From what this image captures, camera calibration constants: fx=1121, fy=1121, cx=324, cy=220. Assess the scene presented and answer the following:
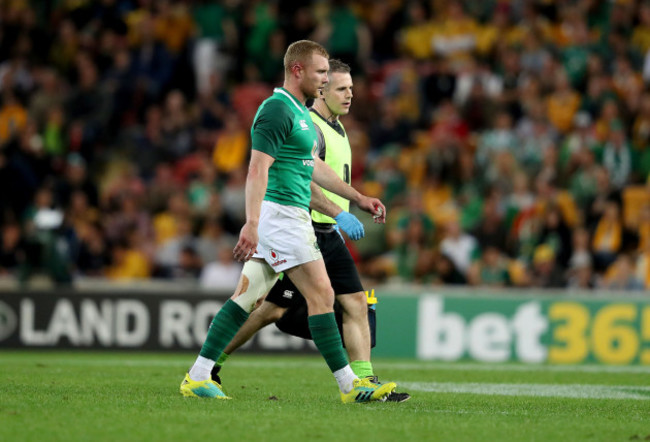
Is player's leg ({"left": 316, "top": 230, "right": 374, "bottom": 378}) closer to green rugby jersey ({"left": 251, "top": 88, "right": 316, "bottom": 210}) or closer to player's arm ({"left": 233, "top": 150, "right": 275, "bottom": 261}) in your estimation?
green rugby jersey ({"left": 251, "top": 88, "right": 316, "bottom": 210})

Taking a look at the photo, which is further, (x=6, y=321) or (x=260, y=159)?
(x=6, y=321)

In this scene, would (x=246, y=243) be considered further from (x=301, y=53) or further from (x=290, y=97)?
(x=301, y=53)

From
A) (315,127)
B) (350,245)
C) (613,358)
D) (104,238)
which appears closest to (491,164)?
(350,245)

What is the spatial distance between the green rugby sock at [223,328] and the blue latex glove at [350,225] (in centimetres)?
89

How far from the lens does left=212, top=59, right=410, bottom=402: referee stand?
808 cm

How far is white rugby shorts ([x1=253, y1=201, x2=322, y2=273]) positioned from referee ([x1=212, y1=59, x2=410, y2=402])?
43cm

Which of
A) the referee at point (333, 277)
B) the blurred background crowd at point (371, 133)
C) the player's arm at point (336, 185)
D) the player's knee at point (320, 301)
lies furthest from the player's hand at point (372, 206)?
the blurred background crowd at point (371, 133)

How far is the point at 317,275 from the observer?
→ 7.36 meters

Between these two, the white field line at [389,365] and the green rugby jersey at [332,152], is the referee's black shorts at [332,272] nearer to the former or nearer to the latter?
the green rugby jersey at [332,152]

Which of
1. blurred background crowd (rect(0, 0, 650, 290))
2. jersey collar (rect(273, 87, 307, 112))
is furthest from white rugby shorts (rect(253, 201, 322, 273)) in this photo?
blurred background crowd (rect(0, 0, 650, 290))

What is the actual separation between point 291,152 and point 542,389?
350 centimetres

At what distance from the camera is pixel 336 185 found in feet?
25.5

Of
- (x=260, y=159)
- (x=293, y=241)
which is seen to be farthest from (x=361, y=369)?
(x=260, y=159)

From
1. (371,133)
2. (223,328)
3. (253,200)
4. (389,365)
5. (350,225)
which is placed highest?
(371,133)
